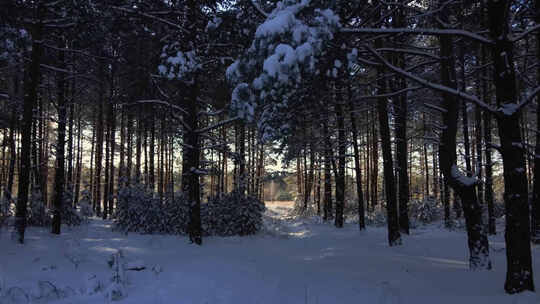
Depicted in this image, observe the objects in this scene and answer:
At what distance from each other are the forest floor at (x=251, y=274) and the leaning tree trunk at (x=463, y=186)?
0.38m

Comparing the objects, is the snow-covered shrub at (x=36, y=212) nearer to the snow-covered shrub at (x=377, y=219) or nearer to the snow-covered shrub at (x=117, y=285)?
the snow-covered shrub at (x=117, y=285)

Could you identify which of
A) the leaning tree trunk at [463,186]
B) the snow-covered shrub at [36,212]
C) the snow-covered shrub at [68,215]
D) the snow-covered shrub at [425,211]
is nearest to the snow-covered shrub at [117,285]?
the leaning tree trunk at [463,186]

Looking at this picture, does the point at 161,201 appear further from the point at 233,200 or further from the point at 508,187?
the point at 508,187

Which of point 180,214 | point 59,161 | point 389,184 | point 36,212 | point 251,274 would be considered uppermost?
point 59,161

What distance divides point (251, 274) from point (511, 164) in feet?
15.6

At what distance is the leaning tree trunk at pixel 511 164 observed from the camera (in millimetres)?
4445

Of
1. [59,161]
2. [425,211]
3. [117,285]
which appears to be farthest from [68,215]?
[425,211]


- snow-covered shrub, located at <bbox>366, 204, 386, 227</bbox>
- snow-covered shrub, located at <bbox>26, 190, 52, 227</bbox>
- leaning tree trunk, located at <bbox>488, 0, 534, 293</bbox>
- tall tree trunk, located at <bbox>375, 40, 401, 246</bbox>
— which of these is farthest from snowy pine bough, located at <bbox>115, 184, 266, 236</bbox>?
leaning tree trunk, located at <bbox>488, 0, 534, 293</bbox>

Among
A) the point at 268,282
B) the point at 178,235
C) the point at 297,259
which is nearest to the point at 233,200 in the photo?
the point at 178,235

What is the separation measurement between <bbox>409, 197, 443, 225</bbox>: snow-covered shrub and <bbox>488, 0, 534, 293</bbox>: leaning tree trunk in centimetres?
1556

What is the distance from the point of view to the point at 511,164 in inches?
181

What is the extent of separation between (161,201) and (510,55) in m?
12.6

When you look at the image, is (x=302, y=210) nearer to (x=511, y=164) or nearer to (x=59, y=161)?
(x=59, y=161)

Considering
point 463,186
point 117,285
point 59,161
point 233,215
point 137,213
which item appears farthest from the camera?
point 233,215
